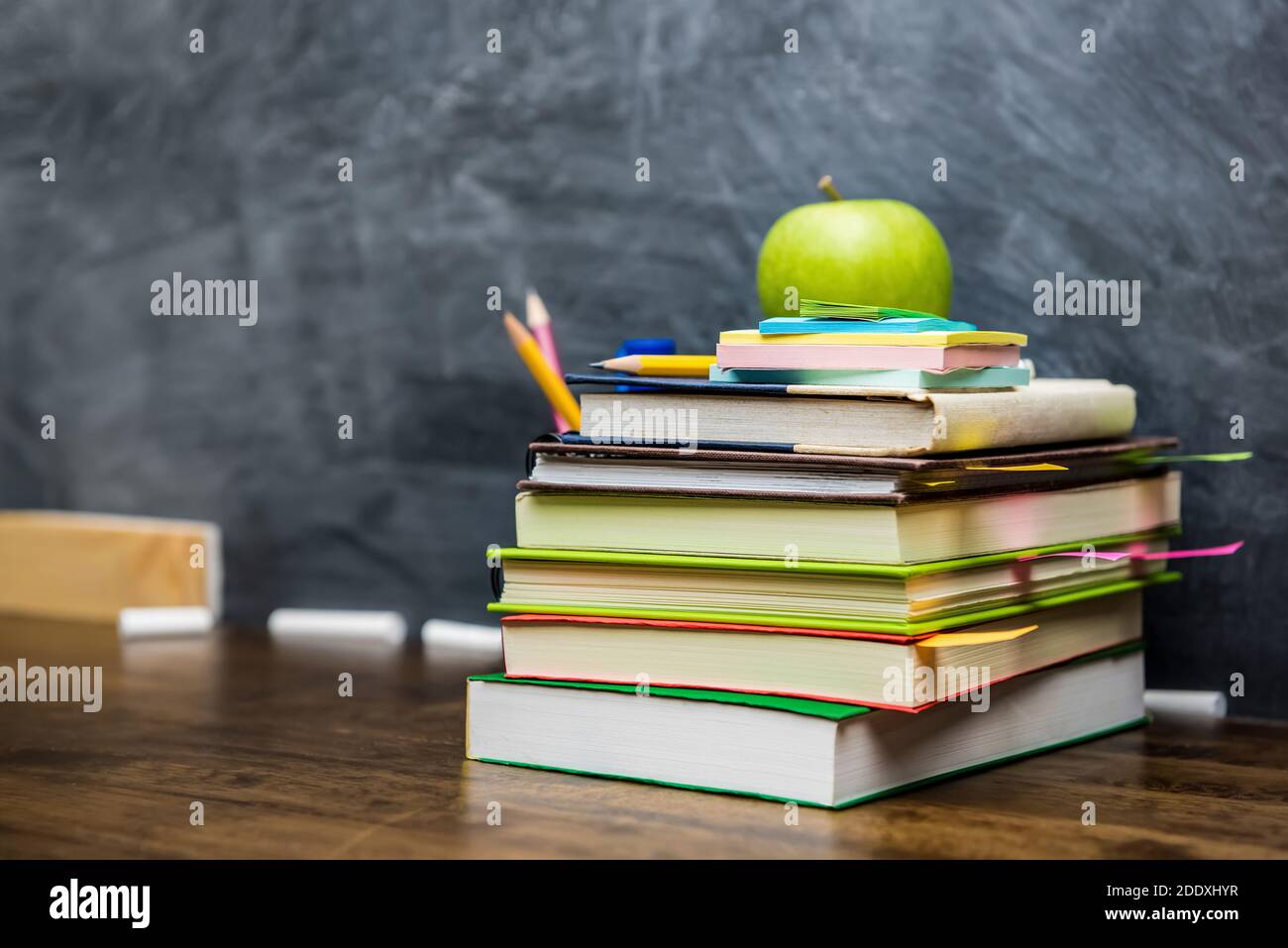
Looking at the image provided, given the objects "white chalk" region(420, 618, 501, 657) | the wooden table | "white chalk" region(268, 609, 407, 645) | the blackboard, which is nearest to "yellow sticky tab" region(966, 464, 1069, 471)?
the wooden table

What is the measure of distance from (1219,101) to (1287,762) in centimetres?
54

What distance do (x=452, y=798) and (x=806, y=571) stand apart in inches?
10.5

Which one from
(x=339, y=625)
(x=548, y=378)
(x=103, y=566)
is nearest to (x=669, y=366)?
(x=548, y=378)

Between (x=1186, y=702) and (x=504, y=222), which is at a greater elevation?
(x=504, y=222)

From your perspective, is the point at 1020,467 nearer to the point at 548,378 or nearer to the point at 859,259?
the point at 859,259

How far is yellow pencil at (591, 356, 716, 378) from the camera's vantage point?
113cm

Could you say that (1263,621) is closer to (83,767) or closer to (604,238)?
(604,238)

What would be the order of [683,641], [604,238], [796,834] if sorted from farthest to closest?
[604,238], [683,641], [796,834]

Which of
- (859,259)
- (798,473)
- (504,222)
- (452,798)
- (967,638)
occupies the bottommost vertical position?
(452,798)

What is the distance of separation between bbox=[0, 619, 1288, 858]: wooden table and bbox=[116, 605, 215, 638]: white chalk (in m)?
0.34

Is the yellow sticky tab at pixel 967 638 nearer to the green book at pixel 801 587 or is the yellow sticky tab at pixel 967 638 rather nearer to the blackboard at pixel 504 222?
the green book at pixel 801 587

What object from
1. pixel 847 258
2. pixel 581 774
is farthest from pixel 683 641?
pixel 847 258

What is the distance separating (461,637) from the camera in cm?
162

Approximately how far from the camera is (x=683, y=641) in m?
1.04
